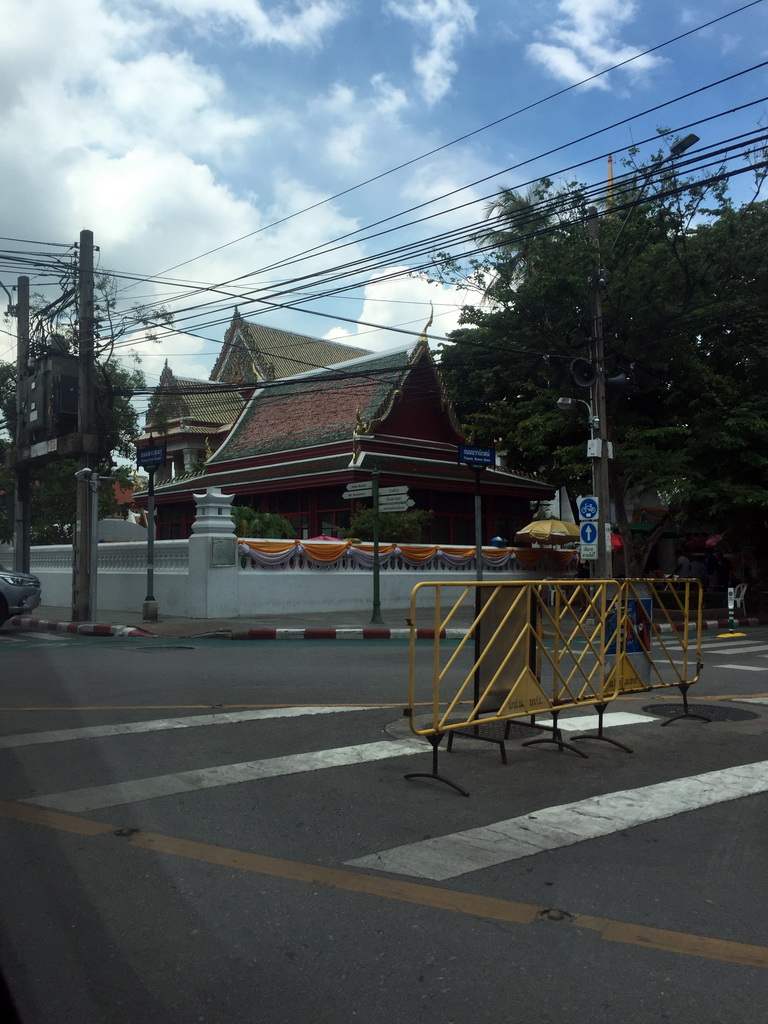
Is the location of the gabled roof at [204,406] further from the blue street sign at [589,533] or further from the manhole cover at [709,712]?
the manhole cover at [709,712]

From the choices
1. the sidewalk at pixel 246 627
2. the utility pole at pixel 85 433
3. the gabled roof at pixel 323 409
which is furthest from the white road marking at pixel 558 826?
the gabled roof at pixel 323 409

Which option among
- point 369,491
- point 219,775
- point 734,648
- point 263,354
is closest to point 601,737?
point 219,775

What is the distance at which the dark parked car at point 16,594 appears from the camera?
18.2 meters

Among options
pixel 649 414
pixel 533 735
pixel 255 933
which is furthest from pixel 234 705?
pixel 649 414

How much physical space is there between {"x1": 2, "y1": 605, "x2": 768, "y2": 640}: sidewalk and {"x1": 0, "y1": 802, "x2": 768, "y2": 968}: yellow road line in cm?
1193

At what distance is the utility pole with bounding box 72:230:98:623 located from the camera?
20.1 metres

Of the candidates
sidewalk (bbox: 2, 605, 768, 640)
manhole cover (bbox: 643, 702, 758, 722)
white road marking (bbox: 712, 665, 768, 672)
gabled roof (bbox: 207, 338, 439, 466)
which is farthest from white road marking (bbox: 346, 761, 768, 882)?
gabled roof (bbox: 207, 338, 439, 466)

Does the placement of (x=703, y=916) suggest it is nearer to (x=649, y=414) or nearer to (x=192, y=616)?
(x=192, y=616)

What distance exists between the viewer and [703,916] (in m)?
4.18

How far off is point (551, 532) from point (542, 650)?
67.5ft

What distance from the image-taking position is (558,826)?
549 cm

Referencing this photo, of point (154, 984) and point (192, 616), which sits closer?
point (154, 984)

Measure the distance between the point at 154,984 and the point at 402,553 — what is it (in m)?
21.9

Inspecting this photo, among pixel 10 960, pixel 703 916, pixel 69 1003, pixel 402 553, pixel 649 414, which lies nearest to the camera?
pixel 69 1003
